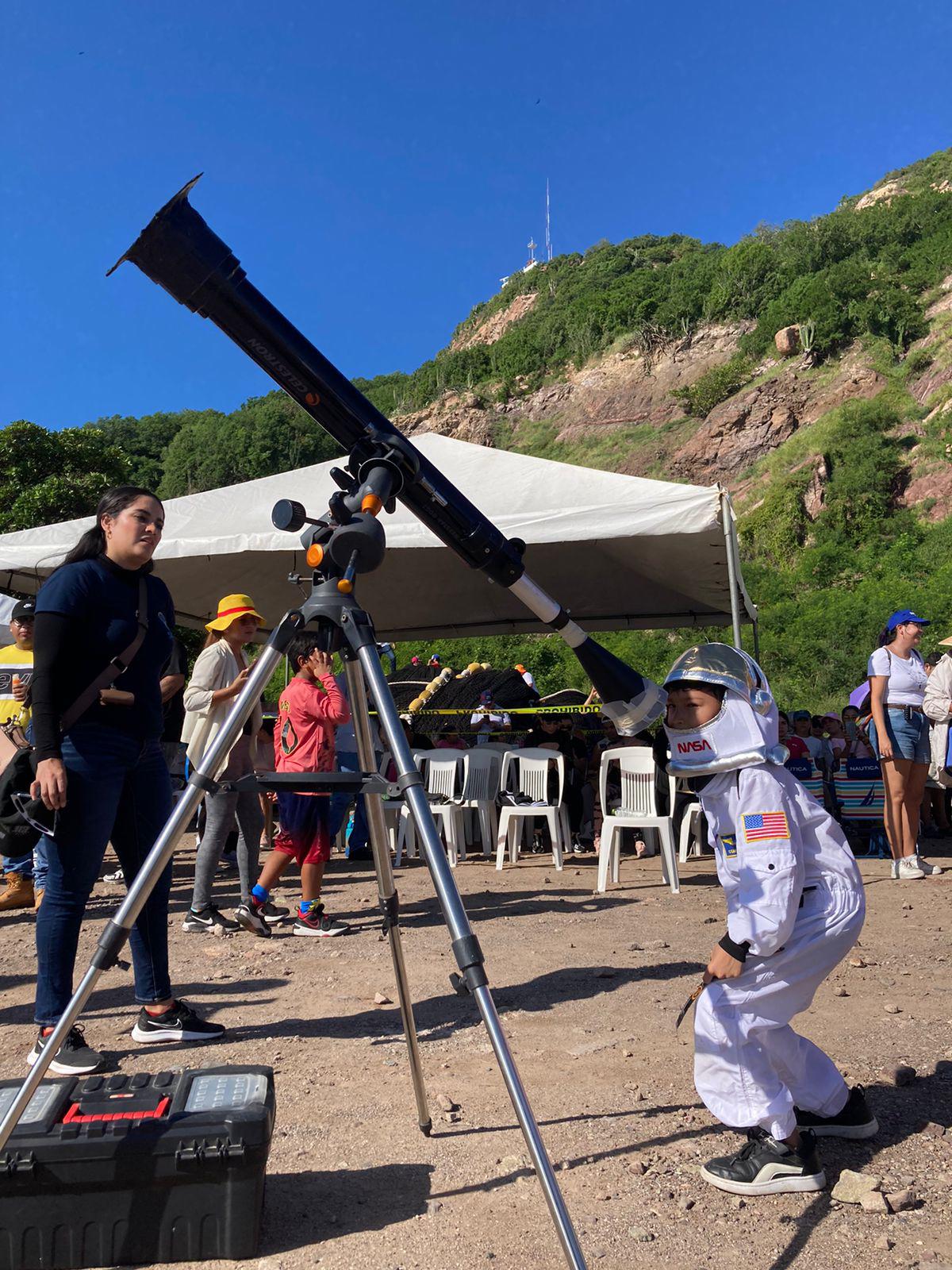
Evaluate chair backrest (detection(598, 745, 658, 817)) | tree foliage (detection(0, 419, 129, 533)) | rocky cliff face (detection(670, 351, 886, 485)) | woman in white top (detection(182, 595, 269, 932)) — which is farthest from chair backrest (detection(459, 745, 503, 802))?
rocky cliff face (detection(670, 351, 886, 485))

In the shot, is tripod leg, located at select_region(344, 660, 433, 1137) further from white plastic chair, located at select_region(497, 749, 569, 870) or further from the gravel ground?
white plastic chair, located at select_region(497, 749, 569, 870)

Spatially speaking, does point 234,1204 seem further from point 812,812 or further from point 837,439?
point 837,439

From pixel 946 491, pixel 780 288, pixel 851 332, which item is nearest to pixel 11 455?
pixel 946 491

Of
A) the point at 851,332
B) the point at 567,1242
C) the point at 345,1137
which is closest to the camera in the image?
the point at 567,1242

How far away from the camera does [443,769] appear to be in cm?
814

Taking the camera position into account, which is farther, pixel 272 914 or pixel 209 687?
pixel 272 914

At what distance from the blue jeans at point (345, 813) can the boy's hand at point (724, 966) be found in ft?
5.89

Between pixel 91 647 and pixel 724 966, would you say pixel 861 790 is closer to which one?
pixel 724 966

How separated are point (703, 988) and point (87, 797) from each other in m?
1.99

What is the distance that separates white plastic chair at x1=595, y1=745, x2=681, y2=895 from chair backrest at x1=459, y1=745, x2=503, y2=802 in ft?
3.69

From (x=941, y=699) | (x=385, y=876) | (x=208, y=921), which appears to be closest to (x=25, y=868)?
(x=208, y=921)

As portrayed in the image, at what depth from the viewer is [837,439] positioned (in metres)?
45.8

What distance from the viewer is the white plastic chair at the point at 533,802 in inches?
304

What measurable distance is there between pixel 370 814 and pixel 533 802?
5780 millimetres
